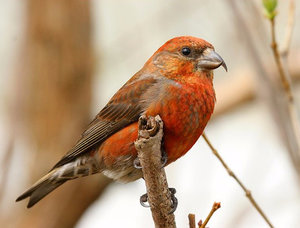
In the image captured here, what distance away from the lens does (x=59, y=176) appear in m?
5.46

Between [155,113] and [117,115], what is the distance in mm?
523

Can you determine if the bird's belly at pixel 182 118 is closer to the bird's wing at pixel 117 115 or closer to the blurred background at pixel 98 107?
the bird's wing at pixel 117 115

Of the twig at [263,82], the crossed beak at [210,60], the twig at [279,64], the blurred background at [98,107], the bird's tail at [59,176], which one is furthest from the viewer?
the blurred background at [98,107]

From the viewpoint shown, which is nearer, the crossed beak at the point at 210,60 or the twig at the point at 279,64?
the twig at the point at 279,64

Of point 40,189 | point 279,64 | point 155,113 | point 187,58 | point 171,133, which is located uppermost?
point 187,58

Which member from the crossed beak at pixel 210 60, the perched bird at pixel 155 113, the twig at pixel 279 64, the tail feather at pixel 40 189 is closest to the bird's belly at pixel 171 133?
the perched bird at pixel 155 113

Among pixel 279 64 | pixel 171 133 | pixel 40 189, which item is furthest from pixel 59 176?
pixel 279 64

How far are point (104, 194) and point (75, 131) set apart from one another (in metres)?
0.87

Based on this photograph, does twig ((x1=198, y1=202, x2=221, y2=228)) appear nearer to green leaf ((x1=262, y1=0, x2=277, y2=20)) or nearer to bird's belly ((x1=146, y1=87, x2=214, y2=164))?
bird's belly ((x1=146, y1=87, x2=214, y2=164))

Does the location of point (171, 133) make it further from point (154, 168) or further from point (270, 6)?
point (270, 6)

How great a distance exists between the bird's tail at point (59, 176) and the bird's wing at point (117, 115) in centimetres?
7

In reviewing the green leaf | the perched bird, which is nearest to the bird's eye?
the perched bird

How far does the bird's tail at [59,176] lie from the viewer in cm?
540

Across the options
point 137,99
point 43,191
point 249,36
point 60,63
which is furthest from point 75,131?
point 249,36
